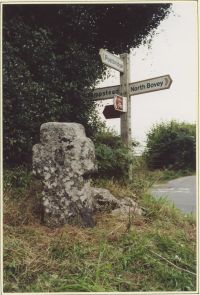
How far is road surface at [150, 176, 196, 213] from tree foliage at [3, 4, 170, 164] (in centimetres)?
231

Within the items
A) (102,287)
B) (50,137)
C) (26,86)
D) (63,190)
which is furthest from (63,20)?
(102,287)

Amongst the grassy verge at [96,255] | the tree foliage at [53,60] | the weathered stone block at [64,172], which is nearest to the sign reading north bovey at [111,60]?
the tree foliage at [53,60]

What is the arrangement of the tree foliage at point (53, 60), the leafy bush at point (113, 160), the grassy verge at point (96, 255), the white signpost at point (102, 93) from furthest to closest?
the white signpost at point (102, 93) → the leafy bush at point (113, 160) → the tree foliage at point (53, 60) → the grassy verge at point (96, 255)

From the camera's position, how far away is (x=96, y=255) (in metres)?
3.81

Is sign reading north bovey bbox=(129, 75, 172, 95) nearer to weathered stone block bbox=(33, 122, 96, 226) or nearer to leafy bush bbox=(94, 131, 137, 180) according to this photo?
leafy bush bbox=(94, 131, 137, 180)

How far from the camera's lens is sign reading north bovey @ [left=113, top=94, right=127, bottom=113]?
6238 mm

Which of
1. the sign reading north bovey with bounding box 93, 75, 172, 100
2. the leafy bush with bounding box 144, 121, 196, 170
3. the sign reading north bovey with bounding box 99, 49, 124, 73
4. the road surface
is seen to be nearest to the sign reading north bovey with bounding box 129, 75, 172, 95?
the sign reading north bovey with bounding box 93, 75, 172, 100

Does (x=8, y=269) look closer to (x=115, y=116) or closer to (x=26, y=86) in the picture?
(x=26, y=86)

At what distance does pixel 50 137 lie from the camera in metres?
4.48

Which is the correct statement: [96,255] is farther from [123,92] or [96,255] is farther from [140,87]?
[123,92]

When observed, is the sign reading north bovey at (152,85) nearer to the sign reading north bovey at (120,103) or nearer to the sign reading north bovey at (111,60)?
the sign reading north bovey at (120,103)

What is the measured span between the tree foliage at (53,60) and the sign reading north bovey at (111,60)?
1.52 feet

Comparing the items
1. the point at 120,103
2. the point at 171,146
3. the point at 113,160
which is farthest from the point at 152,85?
the point at 171,146

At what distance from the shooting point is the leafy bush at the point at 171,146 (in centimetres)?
1393
